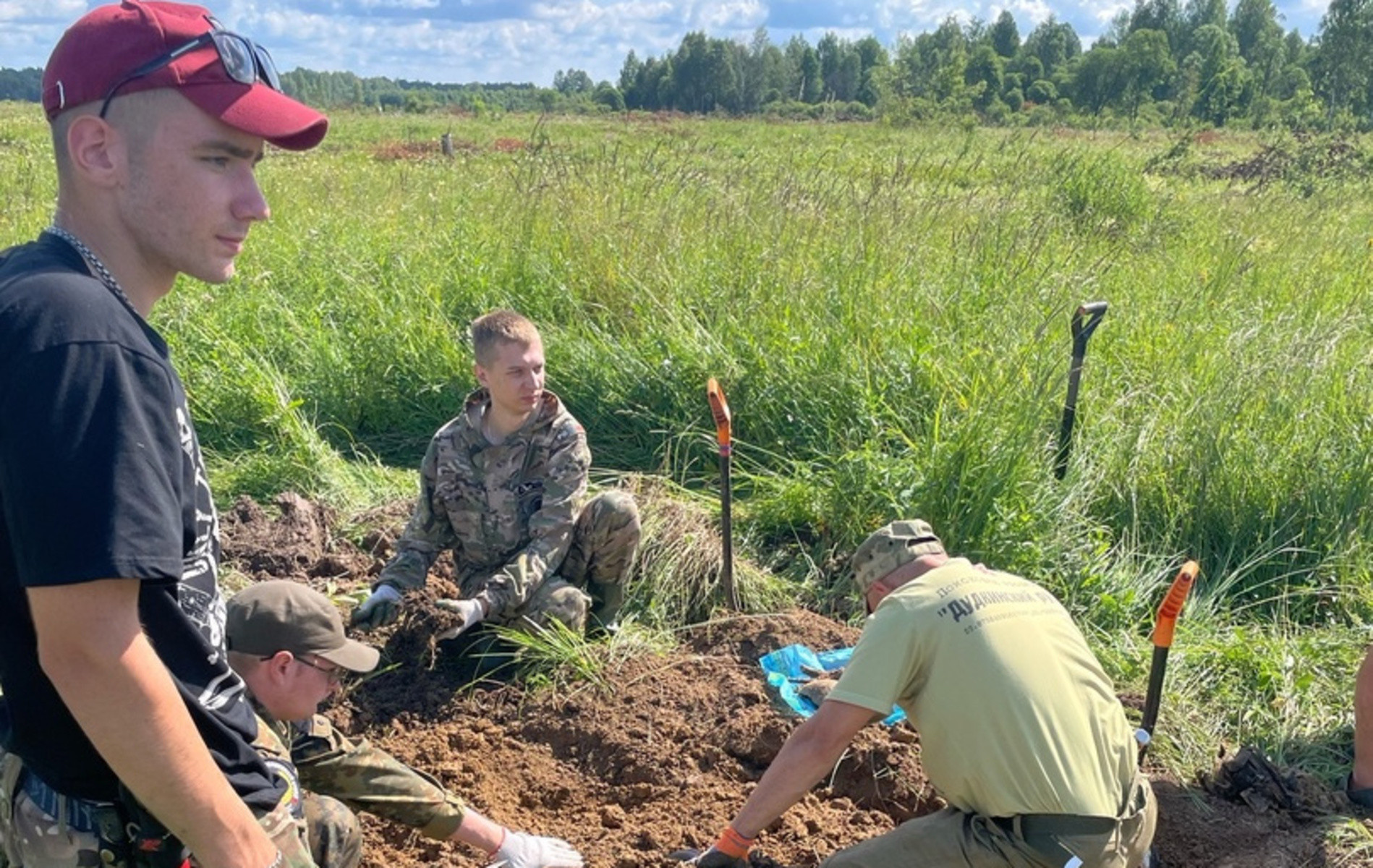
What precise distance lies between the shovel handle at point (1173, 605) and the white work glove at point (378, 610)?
252 centimetres

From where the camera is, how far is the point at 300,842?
6.52 feet

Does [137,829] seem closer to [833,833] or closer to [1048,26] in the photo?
[833,833]

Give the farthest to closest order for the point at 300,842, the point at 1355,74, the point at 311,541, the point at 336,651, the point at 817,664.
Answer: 1. the point at 1355,74
2. the point at 311,541
3. the point at 817,664
4. the point at 336,651
5. the point at 300,842

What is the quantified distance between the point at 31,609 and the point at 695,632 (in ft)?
9.95

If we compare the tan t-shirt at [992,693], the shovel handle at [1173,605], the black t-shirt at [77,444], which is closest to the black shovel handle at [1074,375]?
the shovel handle at [1173,605]

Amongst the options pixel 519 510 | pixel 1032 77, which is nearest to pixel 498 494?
pixel 519 510

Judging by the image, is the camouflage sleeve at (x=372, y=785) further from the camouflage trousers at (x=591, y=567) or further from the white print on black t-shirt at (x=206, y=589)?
the camouflage trousers at (x=591, y=567)

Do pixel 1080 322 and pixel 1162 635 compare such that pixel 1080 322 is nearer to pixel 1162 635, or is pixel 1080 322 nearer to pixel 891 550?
pixel 1162 635

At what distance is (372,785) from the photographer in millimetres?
2705

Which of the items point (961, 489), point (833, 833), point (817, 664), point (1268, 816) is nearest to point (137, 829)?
point (833, 833)

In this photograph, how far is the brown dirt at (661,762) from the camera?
3.08m

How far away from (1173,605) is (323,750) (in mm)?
2233

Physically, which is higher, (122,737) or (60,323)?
(60,323)

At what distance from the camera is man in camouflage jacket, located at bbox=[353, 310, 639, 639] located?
3918 mm
